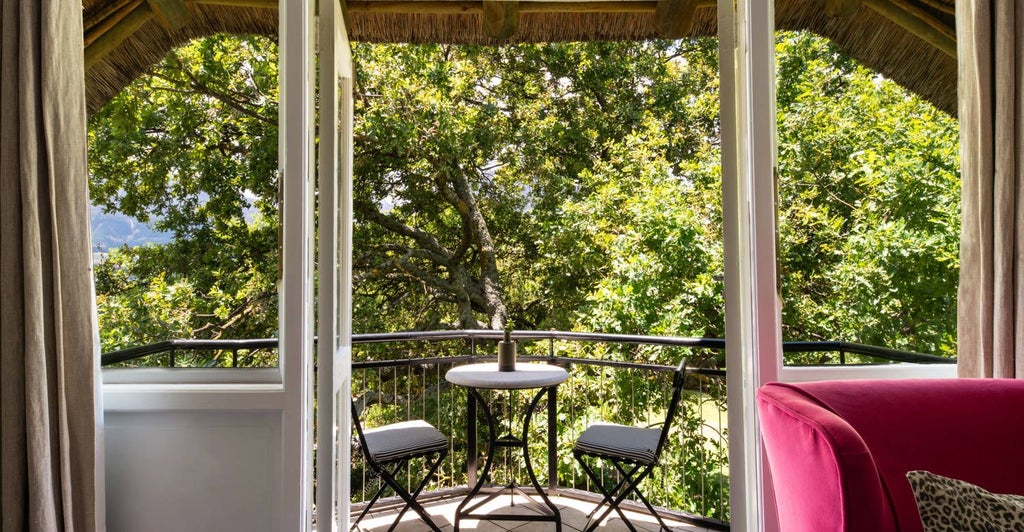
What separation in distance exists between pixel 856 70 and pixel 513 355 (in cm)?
205

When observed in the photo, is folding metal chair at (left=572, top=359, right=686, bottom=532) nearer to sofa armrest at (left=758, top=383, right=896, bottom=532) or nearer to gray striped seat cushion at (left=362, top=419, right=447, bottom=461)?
gray striped seat cushion at (left=362, top=419, right=447, bottom=461)

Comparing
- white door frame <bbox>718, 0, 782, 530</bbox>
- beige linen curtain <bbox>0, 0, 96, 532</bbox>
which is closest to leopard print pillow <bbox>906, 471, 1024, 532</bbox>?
white door frame <bbox>718, 0, 782, 530</bbox>

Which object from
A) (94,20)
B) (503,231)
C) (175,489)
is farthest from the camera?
(503,231)

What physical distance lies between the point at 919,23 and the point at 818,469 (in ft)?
6.23

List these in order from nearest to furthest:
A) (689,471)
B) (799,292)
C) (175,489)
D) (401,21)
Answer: (175,489) → (401,21) → (799,292) → (689,471)

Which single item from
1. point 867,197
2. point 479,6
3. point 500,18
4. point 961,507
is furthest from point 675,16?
point 961,507

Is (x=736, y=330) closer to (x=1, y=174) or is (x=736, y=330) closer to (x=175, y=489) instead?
(x=175, y=489)

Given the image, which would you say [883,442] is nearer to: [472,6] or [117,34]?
[472,6]

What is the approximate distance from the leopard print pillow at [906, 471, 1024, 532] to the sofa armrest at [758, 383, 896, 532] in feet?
0.24

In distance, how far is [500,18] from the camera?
284cm

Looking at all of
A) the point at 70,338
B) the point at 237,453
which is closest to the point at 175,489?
the point at 237,453

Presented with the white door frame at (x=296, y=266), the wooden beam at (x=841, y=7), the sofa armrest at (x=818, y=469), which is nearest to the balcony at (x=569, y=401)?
the white door frame at (x=296, y=266)

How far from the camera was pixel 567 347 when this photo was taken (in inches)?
246

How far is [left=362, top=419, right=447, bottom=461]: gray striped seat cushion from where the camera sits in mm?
2637
